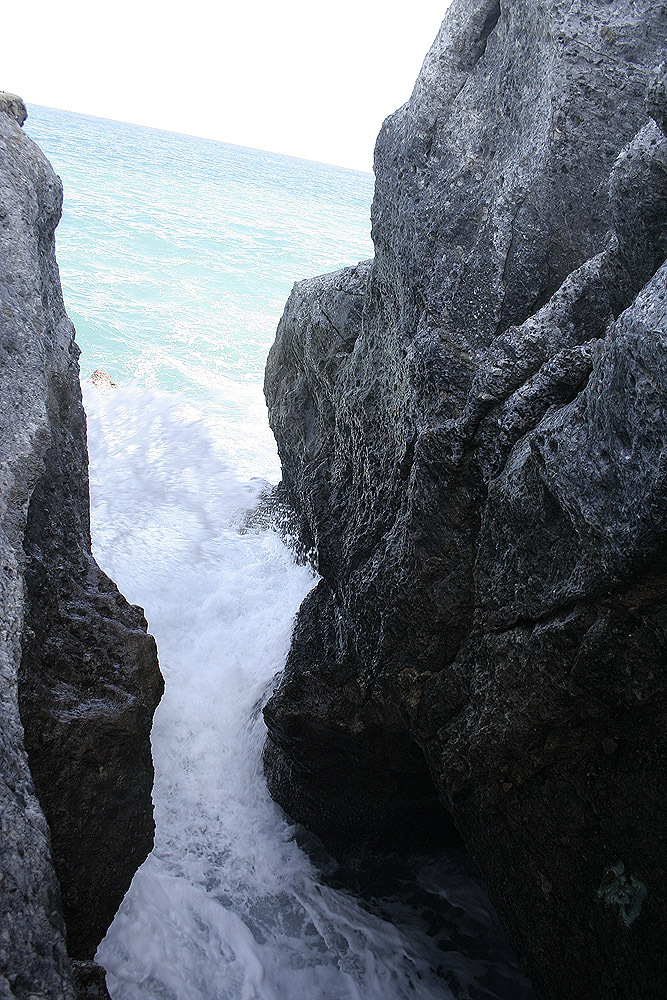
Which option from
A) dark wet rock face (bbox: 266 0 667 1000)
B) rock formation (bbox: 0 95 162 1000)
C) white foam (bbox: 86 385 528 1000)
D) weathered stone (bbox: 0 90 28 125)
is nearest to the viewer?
dark wet rock face (bbox: 266 0 667 1000)

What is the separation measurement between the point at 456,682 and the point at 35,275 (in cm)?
250

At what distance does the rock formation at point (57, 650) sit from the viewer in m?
2.39

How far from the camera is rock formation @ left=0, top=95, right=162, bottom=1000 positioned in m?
2.39

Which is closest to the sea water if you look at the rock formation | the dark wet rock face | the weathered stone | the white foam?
the white foam

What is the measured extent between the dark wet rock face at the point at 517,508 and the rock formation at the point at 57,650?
3.45ft

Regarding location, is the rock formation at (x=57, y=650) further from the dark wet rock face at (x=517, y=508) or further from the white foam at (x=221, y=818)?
the dark wet rock face at (x=517, y=508)

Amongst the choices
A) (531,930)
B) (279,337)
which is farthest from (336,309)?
(531,930)

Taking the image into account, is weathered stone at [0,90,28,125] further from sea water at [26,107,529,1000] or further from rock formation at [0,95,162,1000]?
sea water at [26,107,529,1000]

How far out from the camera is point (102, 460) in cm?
738

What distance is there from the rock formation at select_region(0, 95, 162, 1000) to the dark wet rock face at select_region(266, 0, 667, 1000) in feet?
3.45

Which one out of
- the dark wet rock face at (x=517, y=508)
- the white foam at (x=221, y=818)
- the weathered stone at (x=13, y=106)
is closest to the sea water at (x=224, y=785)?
the white foam at (x=221, y=818)

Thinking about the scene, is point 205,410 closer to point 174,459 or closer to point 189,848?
point 174,459

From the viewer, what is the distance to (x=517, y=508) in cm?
258

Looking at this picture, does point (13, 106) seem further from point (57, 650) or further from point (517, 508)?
point (517, 508)
